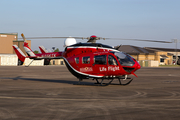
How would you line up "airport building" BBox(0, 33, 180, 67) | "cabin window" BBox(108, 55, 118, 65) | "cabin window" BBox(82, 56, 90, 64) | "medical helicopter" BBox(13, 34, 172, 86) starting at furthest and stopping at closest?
"airport building" BBox(0, 33, 180, 67), "cabin window" BBox(82, 56, 90, 64), "cabin window" BBox(108, 55, 118, 65), "medical helicopter" BBox(13, 34, 172, 86)

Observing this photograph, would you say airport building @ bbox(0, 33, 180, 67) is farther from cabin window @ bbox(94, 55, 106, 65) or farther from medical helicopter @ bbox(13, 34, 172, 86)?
cabin window @ bbox(94, 55, 106, 65)

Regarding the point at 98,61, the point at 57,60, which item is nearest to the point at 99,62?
the point at 98,61

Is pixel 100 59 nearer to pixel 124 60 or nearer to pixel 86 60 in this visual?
pixel 86 60

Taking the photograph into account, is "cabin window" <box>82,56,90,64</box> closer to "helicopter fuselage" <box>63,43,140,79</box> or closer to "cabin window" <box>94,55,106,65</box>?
"helicopter fuselage" <box>63,43,140,79</box>

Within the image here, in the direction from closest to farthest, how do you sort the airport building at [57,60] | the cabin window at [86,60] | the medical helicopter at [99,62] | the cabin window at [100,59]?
the medical helicopter at [99,62] < the cabin window at [100,59] < the cabin window at [86,60] < the airport building at [57,60]

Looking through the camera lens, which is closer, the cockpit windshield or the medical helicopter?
the cockpit windshield

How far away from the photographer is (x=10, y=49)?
352ft

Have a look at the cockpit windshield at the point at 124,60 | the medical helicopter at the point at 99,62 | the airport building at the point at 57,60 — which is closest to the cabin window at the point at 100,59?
the medical helicopter at the point at 99,62

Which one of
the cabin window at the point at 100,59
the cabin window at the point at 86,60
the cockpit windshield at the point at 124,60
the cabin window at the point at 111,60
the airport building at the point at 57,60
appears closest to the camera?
the cockpit windshield at the point at 124,60

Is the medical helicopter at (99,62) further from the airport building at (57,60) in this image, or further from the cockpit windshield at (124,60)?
the airport building at (57,60)

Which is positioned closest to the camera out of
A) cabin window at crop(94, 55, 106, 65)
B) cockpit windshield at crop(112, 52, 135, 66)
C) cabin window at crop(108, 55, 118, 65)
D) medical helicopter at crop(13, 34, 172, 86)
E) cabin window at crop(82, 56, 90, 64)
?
cockpit windshield at crop(112, 52, 135, 66)

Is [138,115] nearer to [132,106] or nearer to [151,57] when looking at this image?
[132,106]

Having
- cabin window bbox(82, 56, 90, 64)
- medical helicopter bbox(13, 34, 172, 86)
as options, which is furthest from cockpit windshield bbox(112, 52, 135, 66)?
cabin window bbox(82, 56, 90, 64)

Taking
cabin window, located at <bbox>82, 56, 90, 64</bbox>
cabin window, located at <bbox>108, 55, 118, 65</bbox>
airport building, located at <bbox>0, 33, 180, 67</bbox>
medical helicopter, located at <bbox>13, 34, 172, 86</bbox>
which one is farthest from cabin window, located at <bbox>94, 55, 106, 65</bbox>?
airport building, located at <bbox>0, 33, 180, 67</bbox>
